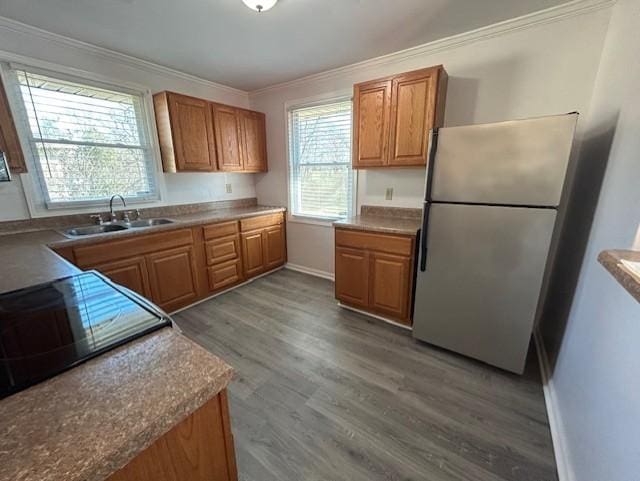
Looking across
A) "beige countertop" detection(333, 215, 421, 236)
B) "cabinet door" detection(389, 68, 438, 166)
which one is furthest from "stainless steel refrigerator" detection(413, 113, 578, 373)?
"cabinet door" detection(389, 68, 438, 166)

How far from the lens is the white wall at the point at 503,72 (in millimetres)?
1948

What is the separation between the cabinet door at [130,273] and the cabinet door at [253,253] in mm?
1073

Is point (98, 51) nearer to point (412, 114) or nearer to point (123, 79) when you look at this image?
point (123, 79)

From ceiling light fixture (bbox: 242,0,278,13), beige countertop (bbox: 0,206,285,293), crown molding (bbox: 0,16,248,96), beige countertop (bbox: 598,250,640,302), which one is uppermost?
crown molding (bbox: 0,16,248,96)

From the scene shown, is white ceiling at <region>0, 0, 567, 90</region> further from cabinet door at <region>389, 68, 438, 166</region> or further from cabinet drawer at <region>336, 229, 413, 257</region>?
cabinet drawer at <region>336, 229, 413, 257</region>

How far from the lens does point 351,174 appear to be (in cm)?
314

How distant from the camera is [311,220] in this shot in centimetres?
357

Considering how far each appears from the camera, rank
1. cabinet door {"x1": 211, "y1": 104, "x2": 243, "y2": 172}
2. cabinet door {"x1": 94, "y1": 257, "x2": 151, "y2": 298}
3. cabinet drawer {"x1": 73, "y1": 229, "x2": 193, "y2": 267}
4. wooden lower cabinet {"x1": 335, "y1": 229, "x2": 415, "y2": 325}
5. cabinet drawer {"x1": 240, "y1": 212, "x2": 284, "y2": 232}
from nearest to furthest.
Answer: cabinet drawer {"x1": 73, "y1": 229, "x2": 193, "y2": 267} → cabinet door {"x1": 94, "y1": 257, "x2": 151, "y2": 298} → wooden lower cabinet {"x1": 335, "y1": 229, "x2": 415, "y2": 325} → cabinet door {"x1": 211, "y1": 104, "x2": 243, "y2": 172} → cabinet drawer {"x1": 240, "y1": 212, "x2": 284, "y2": 232}

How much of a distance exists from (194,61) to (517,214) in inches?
122

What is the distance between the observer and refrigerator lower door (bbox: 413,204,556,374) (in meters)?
1.68

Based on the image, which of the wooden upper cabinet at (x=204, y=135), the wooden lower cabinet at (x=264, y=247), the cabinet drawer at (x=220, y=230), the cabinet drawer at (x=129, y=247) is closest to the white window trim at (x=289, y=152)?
the wooden lower cabinet at (x=264, y=247)

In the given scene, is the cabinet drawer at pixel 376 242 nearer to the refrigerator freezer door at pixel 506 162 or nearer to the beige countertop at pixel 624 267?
the refrigerator freezer door at pixel 506 162

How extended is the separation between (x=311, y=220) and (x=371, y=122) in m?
1.45

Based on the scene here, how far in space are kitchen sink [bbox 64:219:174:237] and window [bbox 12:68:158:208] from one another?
0.25m
